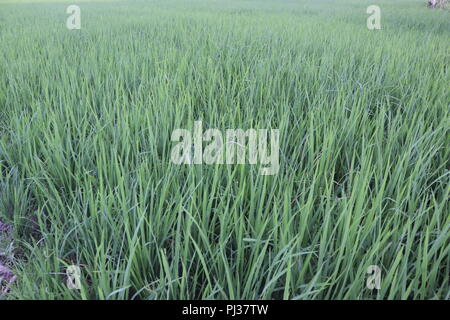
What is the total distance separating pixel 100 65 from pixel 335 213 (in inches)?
53.3

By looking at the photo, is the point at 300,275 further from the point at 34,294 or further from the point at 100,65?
the point at 100,65

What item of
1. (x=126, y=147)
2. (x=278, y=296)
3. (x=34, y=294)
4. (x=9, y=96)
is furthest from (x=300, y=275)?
(x=9, y=96)

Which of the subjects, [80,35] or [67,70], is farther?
[80,35]

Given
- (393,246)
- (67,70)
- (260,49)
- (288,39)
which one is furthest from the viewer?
(288,39)

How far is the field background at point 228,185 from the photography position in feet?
1.86

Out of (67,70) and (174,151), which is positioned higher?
(67,70)

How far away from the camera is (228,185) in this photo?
2.22 feet

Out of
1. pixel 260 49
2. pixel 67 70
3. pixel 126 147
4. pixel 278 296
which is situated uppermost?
pixel 260 49

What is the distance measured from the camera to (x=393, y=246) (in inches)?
23.9

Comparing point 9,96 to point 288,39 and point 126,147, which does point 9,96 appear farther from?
point 288,39

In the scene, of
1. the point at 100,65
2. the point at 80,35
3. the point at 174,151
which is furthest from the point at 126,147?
the point at 80,35

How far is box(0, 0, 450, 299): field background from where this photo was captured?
57cm
